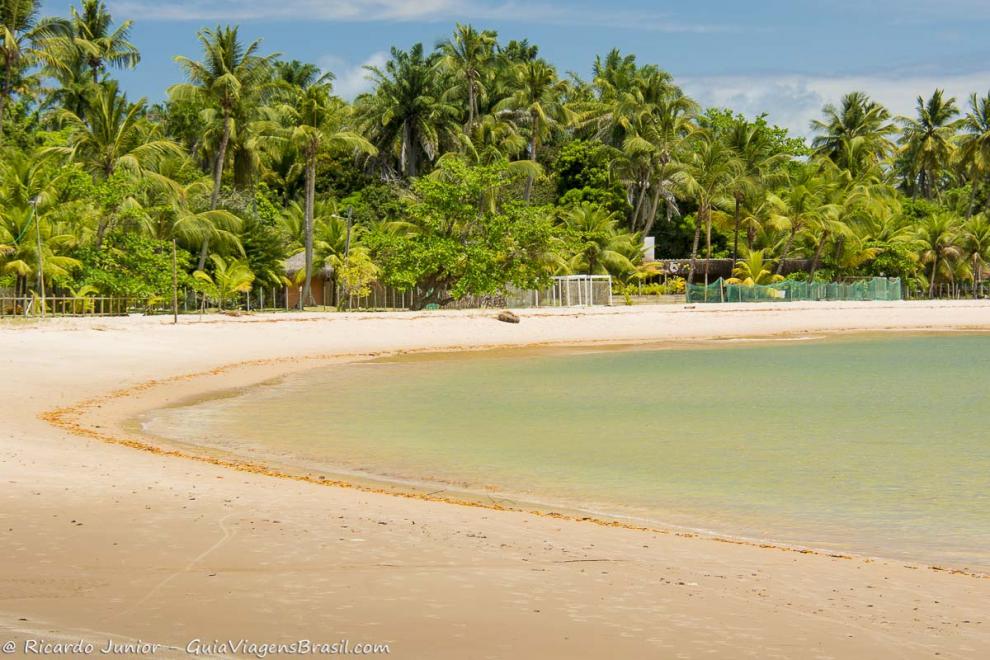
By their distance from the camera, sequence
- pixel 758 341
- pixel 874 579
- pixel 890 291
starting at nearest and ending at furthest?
pixel 874 579, pixel 758 341, pixel 890 291

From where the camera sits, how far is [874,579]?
21.5 feet

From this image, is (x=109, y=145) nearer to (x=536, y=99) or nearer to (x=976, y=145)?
(x=536, y=99)

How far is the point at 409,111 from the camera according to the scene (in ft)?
192

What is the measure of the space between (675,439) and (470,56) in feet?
154

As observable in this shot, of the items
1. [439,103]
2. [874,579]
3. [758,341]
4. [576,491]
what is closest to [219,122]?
[439,103]

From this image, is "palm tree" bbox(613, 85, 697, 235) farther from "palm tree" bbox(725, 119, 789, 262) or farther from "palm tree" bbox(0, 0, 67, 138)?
"palm tree" bbox(0, 0, 67, 138)

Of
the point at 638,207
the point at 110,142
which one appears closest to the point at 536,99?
the point at 638,207

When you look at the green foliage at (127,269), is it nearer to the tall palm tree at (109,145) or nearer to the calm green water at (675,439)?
the tall palm tree at (109,145)

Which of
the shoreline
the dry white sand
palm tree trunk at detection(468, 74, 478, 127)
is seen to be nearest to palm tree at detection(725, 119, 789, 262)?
palm tree trunk at detection(468, 74, 478, 127)

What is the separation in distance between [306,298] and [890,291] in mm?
30600

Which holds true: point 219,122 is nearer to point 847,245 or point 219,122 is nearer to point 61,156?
point 61,156

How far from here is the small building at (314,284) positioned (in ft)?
158

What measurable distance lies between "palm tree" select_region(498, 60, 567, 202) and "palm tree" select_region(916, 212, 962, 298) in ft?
69.1

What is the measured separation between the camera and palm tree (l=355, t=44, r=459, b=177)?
57625 millimetres
